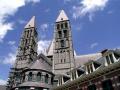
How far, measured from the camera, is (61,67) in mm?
50031

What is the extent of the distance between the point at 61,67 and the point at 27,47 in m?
Result: 17.5

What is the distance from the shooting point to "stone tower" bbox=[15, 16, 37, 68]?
5897 centimetres

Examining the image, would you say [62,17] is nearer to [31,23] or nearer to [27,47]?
[31,23]

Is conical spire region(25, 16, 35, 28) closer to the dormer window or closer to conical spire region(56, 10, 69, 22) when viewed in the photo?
conical spire region(56, 10, 69, 22)

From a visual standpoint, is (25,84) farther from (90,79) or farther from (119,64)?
(119,64)

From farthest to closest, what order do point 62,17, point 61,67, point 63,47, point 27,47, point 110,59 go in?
point 62,17, point 27,47, point 63,47, point 61,67, point 110,59

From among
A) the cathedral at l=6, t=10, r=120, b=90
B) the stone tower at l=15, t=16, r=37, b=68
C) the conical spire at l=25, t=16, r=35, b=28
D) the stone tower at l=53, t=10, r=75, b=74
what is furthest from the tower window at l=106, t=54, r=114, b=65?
the conical spire at l=25, t=16, r=35, b=28

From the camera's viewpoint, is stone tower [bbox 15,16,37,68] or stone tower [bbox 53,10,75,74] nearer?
stone tower [bbox 53,10,75,74]

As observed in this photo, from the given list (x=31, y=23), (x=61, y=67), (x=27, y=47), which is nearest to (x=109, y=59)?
(x=61, y=67)

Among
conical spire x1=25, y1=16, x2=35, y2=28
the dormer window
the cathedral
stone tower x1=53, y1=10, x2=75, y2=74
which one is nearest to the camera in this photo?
the cathedral

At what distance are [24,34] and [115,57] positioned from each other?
50.8 m

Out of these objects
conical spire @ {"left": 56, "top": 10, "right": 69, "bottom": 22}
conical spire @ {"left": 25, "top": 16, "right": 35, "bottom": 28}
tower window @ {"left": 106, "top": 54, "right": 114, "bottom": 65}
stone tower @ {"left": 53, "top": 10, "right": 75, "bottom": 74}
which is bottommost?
tower window @ {"left": 106, "top": 54, "right": 114, "bottom": 65}

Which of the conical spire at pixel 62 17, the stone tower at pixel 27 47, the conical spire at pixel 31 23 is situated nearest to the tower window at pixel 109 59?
the stone tower at pixel 27 47

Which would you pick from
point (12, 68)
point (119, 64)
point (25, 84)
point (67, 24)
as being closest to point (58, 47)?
point (67, 24)
